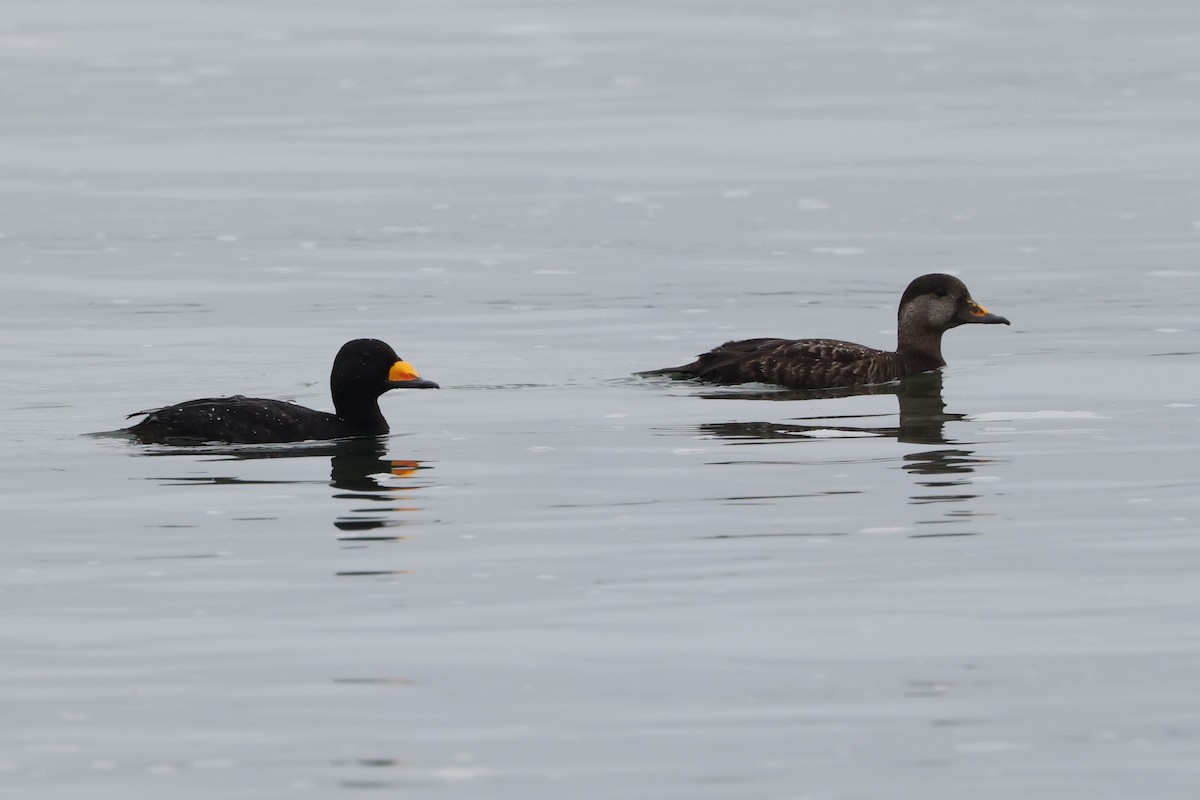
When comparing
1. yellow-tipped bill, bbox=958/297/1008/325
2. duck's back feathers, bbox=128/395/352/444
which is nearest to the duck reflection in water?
yellow-tipped bill, bbox=958/297/1008/325

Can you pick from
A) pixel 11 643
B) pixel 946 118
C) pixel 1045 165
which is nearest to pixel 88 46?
pixel 946 118

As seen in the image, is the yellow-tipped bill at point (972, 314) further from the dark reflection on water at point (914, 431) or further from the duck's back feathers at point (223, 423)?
the duck's back feathers at point (223, 423)

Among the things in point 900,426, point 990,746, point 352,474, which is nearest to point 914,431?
point 900,426

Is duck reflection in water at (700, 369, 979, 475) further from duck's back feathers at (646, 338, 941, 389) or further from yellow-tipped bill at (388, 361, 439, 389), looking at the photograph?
yellow-tipped bill at (388, 361, 439, 389)

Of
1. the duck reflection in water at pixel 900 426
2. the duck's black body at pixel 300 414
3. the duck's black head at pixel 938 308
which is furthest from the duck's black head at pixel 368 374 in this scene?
the duck's black head at pixel 938 308

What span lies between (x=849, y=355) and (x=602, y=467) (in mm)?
4437

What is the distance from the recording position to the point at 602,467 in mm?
12734

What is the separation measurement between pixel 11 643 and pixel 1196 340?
11831 mm

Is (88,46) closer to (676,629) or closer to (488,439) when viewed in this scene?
(488,439)

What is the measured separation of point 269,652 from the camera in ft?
28.2

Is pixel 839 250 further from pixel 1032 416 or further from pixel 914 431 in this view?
pixel 914 431

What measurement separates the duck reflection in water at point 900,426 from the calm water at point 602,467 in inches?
2.8

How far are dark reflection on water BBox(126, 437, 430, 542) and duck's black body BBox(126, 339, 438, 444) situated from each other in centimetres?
7

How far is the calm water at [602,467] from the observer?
7.70 metres
